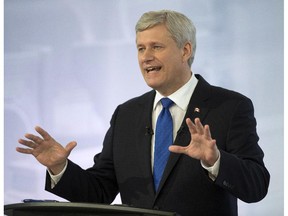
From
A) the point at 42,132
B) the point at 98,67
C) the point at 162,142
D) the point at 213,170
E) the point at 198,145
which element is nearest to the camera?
the point at 198,145

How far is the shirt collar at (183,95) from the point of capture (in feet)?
11.3

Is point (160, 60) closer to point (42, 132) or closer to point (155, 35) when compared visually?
point (155, 35)

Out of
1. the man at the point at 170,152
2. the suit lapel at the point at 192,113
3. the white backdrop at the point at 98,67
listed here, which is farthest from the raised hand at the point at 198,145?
the white backdrop at the point at 98,67

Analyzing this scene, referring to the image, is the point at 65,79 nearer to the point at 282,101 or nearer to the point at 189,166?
the point at 282,101

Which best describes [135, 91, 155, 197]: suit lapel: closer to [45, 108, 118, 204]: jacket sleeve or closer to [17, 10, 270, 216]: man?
[17, 10, 270, 216]: man

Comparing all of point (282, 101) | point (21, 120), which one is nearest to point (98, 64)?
point (21, 120)

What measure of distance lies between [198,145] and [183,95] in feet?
2.45

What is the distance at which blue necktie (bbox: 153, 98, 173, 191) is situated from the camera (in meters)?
3.30

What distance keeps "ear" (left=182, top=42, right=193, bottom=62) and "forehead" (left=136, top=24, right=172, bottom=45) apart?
16 centimetres

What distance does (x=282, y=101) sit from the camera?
4.71 meters

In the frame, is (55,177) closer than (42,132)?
No

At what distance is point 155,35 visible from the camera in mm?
3459

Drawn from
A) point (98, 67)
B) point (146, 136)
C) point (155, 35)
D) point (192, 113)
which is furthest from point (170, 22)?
point (98, 67)

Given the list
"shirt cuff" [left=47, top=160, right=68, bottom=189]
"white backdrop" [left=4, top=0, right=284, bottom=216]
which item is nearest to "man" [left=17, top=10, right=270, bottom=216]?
"shirt cuff" [left=47, top=160, right=68, bottom=189]
